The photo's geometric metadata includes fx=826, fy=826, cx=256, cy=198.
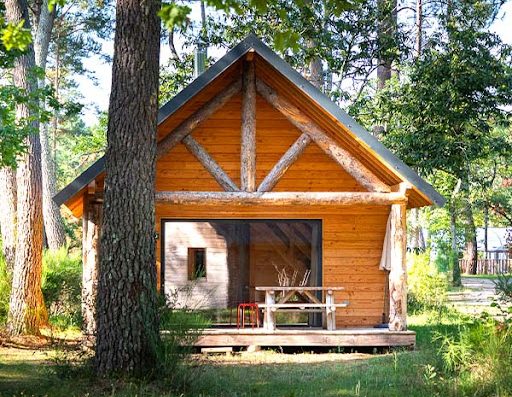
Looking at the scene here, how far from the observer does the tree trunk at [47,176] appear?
20594mm

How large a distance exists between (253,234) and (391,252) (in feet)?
7.65

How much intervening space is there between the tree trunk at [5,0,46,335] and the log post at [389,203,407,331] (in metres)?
5.76

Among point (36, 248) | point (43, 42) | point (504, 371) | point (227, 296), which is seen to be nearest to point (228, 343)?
point (227, 296)

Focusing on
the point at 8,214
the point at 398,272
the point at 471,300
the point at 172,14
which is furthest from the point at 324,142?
the point at 471,300

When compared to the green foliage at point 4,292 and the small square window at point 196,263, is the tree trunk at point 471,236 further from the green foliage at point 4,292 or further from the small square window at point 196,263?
the green foliage at point 4,292

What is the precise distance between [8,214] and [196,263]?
4087mm

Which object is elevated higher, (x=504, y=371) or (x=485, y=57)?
(x=485, y=57)

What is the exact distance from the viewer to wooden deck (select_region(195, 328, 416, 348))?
12.1m

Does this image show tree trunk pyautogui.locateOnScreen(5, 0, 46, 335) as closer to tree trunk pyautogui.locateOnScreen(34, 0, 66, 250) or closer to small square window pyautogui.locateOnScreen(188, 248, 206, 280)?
small square window pyautogui.locateOnScreen(188, 248, 206, 280)

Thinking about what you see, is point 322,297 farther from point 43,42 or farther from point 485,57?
point 43,42

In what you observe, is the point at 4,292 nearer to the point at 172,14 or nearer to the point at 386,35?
the point at 172,14

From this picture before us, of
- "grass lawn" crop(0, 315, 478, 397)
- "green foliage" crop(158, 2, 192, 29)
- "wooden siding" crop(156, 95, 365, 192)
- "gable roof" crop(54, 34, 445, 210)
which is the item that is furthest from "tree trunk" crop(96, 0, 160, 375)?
"wooden siding" crop(156, 95, 365, 192)

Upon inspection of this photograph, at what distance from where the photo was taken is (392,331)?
39.5ft

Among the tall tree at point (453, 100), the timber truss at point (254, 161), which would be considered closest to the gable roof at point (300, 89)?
the timber truss at point (254, 161)
